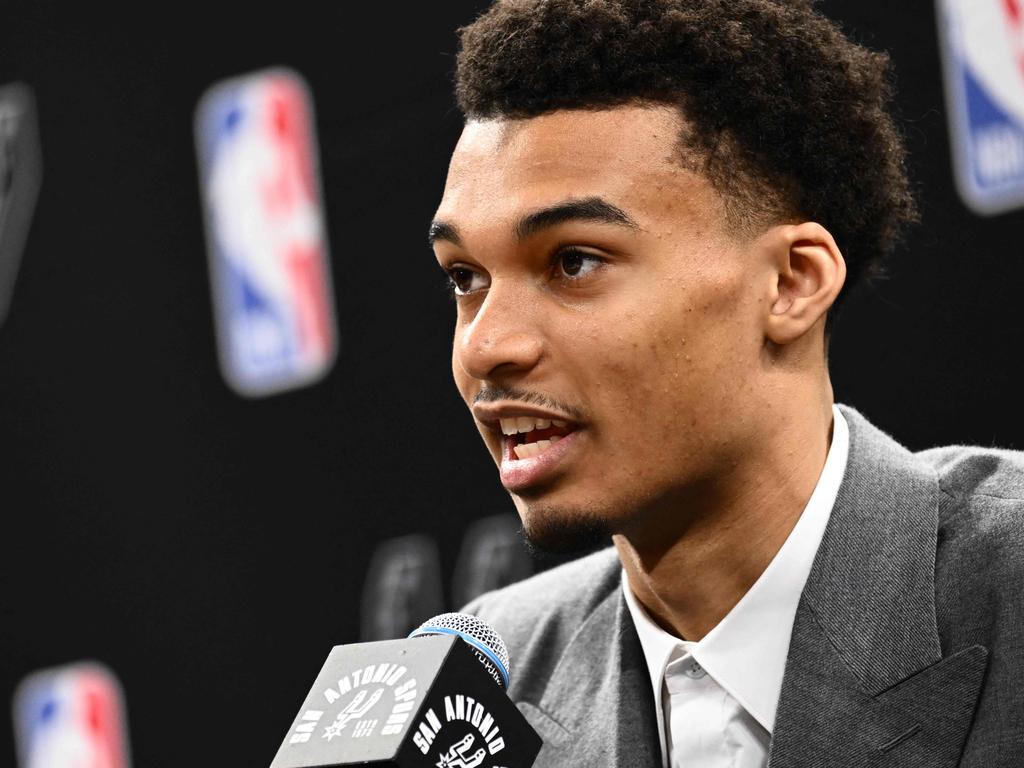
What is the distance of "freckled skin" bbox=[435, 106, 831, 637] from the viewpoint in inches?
50.1

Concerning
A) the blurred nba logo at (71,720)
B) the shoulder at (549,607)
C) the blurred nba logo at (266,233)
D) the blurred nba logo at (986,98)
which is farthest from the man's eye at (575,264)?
the blurred nba logo at (71,720)

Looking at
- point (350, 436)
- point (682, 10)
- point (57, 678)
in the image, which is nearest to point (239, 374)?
point (350, 436)

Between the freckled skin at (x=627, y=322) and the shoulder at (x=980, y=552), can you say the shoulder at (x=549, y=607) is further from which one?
the shoulder at (x=980, y=552)

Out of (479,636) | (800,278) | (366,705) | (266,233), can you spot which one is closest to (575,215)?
(800,278)

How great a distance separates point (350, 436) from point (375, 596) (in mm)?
285

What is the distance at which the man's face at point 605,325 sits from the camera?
4.17 ft

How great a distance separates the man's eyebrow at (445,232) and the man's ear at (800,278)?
28cm

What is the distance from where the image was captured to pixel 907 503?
136 centimetres

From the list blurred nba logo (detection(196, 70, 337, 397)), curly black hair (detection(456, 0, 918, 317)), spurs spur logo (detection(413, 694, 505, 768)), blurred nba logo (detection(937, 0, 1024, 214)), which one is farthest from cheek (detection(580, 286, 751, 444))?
blurred nba logo (detection(196, 70, 337, 397))

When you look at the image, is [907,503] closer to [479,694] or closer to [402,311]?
[479,694]

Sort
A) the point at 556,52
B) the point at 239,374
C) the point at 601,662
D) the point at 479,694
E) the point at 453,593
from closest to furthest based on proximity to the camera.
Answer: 1. the point at 479,694
2. the point at 556,52
3. the point at 601,662
4. the point at 453,593
5. the point at 239,374

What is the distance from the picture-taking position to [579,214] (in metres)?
1.27

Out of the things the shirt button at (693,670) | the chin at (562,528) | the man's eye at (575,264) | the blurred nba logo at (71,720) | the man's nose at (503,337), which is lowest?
the blurred nba logo at (71,720)

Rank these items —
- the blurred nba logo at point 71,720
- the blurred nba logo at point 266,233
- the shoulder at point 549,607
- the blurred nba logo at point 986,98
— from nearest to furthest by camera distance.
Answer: the shoulder at point 549,607 → the blurred nba logo at point 986,98 → the blurred nba logo at point 266,233 → the blurred nba logo at point 71,720
